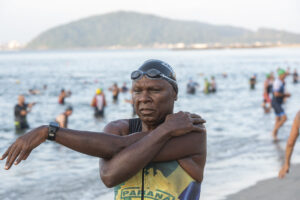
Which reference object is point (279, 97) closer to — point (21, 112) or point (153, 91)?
point (21, 112)

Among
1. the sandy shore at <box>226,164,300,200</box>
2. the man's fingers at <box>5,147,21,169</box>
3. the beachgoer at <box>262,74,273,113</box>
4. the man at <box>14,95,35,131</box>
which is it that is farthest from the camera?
the beachgoer at <box>262,74,273,113</box>

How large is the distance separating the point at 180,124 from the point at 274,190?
5.82m

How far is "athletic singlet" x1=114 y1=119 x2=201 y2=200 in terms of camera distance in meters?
1.80

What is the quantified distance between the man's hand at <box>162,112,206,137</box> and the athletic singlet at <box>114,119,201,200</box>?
148 millimetres

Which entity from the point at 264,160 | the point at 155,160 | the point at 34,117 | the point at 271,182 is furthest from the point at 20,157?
the point at 34,117

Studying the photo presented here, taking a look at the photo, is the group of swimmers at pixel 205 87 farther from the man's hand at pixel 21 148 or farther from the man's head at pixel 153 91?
the man's hand at pixel 21 148

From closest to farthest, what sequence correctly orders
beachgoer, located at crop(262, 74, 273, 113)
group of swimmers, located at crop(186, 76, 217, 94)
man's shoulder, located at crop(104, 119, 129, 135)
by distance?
man's shoulder, located at crop(104, 119, 129, 135)
beachgoer, located at crop(262, 74, 273, 113)
group of swimmers, located at crop(186, 76, 217, 94)

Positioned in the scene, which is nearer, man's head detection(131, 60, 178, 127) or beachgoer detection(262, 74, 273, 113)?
man's head detection(131, 60, 178, 127)

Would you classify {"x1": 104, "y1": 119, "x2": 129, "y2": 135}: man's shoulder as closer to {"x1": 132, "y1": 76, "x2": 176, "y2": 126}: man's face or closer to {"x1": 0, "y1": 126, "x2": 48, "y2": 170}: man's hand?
{"x1": 132, "y1": 76, "x2": 176, "y2": 126}: man's face

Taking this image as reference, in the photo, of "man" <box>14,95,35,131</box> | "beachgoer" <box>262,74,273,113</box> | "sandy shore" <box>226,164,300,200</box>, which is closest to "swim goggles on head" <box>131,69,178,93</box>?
"sandy shore" <box>226,164,300,200</box>

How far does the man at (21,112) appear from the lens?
14.9 m

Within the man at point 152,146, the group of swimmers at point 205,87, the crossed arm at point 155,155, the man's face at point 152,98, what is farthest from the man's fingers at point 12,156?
the group of swimmers at point 205,87

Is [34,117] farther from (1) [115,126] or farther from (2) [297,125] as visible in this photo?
(1) [115,126]

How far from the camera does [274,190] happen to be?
7.08 metres
